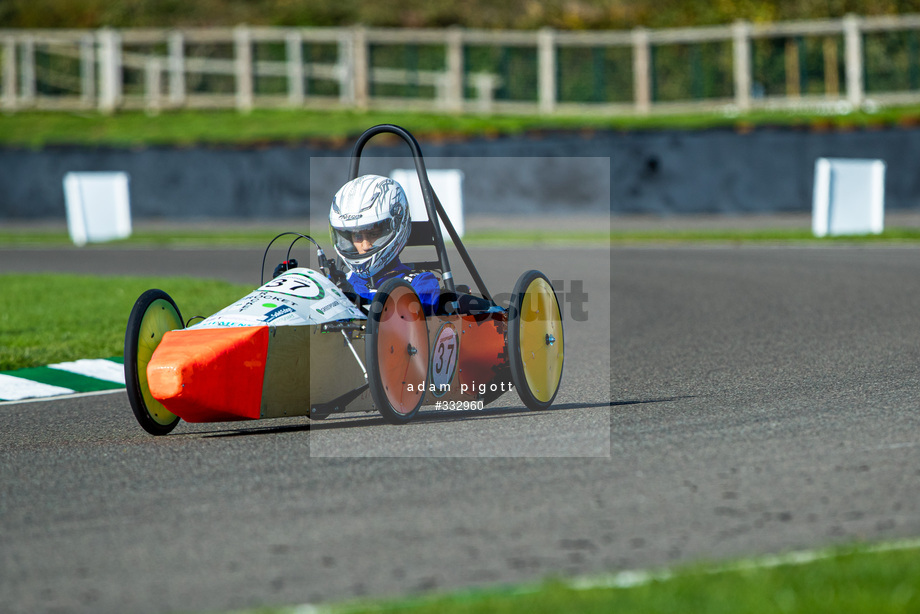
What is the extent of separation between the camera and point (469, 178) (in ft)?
81.9

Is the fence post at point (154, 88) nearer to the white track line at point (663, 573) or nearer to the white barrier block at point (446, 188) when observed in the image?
the white barrier block at point (446, 188)

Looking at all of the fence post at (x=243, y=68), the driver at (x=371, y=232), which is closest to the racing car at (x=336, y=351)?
the driver at (x=371, y=232)

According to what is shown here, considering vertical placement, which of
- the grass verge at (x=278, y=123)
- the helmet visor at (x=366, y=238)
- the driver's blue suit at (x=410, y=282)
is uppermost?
the grass verge at (x=278, y=123)

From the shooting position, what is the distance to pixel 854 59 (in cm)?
2977

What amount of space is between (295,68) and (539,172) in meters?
11.5

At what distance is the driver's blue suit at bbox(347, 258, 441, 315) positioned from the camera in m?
6.74

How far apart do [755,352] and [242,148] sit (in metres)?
18.3

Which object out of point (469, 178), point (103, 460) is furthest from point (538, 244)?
point (103, 460)

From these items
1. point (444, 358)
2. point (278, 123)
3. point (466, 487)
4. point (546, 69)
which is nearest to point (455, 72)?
point (546, 69)

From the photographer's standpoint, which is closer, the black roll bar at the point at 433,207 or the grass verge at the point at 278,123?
the black roll bar at the point at 433,207

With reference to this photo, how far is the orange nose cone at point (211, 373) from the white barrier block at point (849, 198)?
1555cm

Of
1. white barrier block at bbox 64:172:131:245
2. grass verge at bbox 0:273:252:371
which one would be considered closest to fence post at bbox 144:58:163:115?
white barrier block at bbox 64:172:131:245

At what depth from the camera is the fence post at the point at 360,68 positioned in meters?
33.0

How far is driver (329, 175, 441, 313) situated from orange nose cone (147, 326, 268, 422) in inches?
36.9
